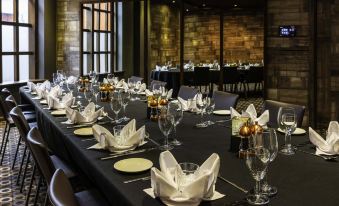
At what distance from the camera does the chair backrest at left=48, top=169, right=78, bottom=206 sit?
116 centimetres

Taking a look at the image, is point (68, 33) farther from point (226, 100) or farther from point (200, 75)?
point (226, 100)

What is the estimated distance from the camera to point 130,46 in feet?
34.4

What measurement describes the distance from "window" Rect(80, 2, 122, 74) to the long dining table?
20.4 feet

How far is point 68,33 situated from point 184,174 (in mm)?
7360

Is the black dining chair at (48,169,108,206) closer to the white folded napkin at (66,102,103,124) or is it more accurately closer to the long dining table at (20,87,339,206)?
the long dining table at (20,87,339,206)

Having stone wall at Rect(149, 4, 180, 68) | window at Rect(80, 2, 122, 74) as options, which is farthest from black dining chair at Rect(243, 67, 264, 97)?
window at Rect(80, 2, 122, 74)

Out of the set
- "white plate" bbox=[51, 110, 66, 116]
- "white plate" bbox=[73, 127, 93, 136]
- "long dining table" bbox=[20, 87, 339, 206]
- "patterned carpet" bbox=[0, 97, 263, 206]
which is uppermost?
"white plate" bbox=[51, 110, 66, 116]

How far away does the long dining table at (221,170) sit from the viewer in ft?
4.70

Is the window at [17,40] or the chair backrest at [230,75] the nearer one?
the window at [17,40]

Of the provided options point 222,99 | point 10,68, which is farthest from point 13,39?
point 222,99

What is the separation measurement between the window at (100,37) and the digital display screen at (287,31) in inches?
172

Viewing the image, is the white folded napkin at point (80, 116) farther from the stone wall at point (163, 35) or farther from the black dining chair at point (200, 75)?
the stone wall at point (163, 35)

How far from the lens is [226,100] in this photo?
12.4ft

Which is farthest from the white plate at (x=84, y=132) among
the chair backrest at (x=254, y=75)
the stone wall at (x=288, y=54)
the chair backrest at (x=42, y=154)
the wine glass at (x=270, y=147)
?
the chair backrest at (x=254, y=75)
